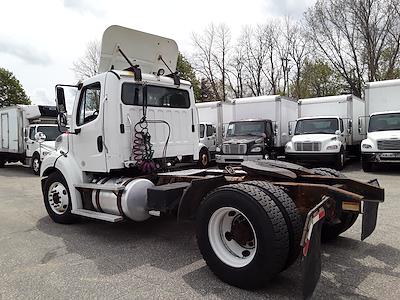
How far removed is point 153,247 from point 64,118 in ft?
8.53

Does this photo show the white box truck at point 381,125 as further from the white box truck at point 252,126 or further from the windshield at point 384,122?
the white box truck at point 252,126

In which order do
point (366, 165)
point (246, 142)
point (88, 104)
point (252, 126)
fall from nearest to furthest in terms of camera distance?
point (88, 104)
point (366, 165)
point (246, 142)
point (252, 126)

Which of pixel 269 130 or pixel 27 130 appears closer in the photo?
pixel 269 130

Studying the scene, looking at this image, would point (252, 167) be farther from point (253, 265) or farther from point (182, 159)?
point (182, 159)

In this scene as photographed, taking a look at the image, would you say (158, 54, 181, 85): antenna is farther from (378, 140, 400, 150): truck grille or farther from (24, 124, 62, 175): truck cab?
(24, 124, 62, 175): truck cab

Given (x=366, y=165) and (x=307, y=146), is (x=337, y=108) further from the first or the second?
(x=366, y=165)

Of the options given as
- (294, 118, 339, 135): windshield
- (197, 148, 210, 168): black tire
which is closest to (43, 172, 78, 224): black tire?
(197, 148, 210, 168): black tire

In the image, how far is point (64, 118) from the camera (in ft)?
19.6

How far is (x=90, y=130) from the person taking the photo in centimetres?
581

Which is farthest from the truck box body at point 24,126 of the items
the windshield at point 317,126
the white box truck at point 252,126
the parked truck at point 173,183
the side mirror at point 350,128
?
the side mirror at point 350,128

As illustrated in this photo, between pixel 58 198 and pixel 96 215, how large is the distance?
1.23 meters

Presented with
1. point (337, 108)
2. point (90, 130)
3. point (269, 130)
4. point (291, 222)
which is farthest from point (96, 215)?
point (337, 108)

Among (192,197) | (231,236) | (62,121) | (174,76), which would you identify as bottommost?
(231,236)

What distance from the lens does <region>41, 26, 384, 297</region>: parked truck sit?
3.50m
